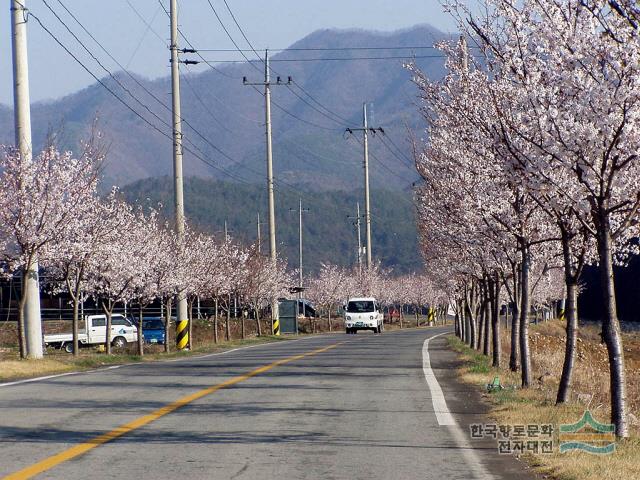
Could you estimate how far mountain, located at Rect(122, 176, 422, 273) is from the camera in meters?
165

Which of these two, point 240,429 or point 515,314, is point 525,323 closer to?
point 515,314

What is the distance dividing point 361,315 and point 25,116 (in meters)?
40.4

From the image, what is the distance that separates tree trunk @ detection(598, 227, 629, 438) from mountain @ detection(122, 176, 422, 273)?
146m

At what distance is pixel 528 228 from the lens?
17.7 m

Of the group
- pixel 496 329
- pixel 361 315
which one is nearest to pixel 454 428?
pixel 496 329

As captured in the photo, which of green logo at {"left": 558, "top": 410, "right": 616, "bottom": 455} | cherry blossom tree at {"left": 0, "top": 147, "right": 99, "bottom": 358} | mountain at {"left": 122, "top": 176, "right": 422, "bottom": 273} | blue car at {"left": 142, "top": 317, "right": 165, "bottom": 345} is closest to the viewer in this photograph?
green logo at {"left": 558, "top": 410, "right": 616, "bottom": 455}

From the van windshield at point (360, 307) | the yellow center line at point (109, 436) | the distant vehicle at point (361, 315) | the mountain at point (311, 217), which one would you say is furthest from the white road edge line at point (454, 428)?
the mountain at point (311, 217)

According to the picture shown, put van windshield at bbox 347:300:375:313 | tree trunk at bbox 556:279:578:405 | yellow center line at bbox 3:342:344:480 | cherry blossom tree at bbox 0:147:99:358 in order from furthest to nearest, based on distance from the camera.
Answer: van windshield at bbox 347:300:375:313 → cherry blossom tree at bbox 0:147:99:358 → tree trunk at bbox 556:279:578:405 → yellow center line at bbox 3:342:344:480

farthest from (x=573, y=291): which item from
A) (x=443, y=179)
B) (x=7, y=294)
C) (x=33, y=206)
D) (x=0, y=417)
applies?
(x=7, y=294)

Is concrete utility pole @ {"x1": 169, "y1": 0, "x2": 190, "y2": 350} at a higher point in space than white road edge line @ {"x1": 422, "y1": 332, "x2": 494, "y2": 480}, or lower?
higher

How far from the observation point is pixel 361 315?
63.1 metres

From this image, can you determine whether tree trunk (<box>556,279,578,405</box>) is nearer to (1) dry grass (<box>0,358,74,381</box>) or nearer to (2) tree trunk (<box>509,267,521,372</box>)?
(2) tree trunk (<box>509,267,521,372</box>)

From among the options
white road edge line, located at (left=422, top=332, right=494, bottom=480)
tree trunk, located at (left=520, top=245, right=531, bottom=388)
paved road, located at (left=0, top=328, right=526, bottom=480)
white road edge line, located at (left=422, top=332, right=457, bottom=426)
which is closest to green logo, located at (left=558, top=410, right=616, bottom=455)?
paved road, located at (left=0, top=328, right=526, bottom=480)

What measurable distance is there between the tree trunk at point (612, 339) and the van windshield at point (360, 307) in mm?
52181
